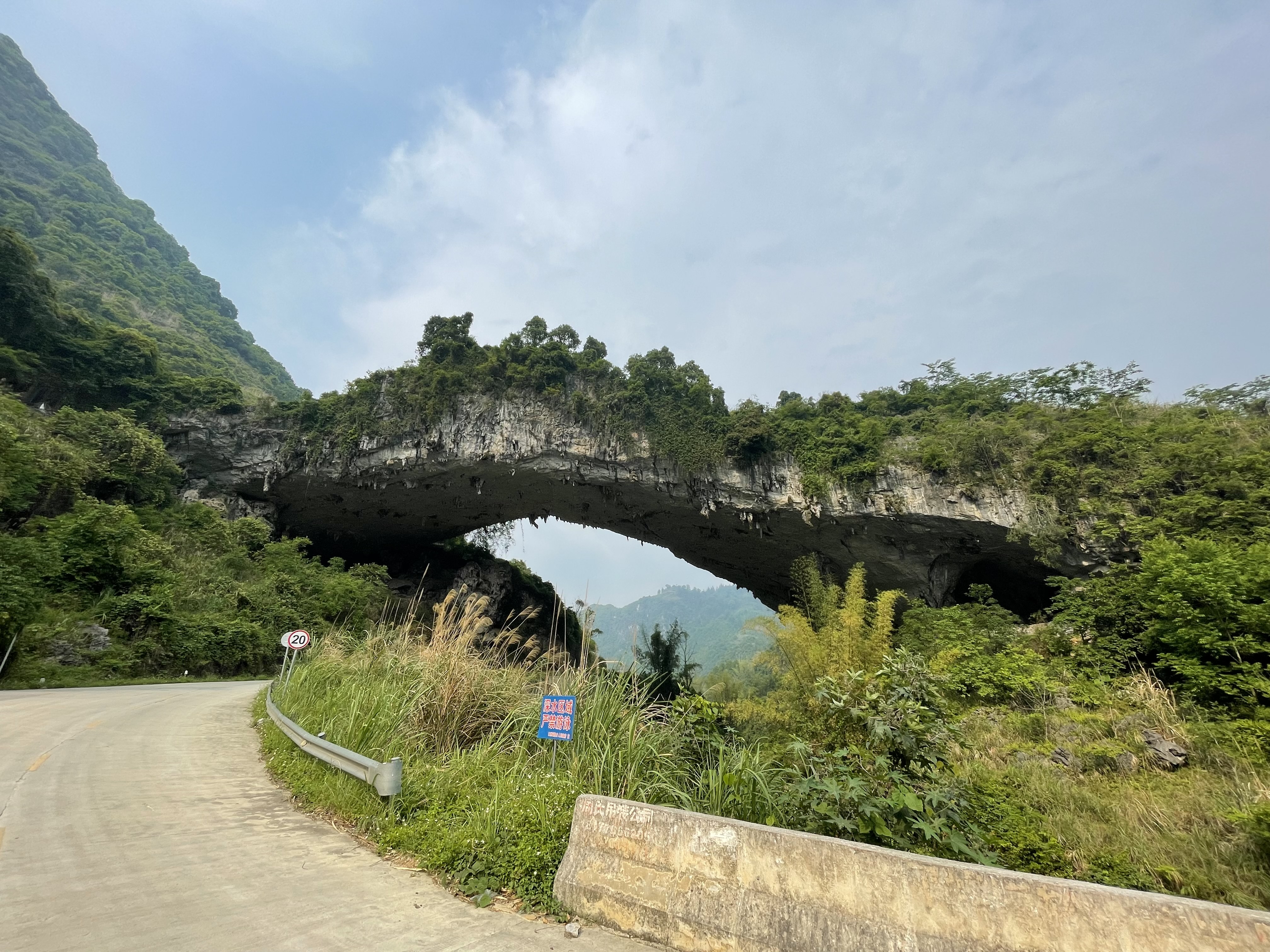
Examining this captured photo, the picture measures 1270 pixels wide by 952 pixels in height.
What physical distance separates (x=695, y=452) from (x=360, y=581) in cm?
1346

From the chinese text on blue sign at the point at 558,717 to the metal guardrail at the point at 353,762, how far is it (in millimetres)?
933

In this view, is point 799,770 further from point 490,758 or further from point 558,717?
point 490,758

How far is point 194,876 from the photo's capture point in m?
2.67

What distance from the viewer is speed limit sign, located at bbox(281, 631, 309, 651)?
8.54m

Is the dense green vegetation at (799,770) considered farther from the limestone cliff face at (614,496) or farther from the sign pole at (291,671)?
the limestone cliff face at (614,496)

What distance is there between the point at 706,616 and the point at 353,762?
155m

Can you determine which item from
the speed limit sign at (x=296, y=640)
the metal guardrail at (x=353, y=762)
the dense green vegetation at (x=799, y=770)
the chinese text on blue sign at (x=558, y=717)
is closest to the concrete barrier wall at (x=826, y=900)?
the dense green vegetation at (x=799, y=770)

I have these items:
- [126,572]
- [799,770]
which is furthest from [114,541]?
[799,770]

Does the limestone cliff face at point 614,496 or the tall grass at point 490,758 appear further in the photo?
the limestone cliff face at point 614,496

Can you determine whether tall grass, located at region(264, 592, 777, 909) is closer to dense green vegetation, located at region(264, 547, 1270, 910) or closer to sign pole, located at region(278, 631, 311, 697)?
dense green vegetation, located at region(264, 547, 1270, 910)

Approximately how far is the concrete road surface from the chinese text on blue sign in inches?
34.6

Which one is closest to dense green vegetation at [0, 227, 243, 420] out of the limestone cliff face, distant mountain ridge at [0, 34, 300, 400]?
the limestone cliff face

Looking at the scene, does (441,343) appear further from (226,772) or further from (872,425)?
(226,772)

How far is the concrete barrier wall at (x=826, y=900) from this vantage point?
1557 millimetres
